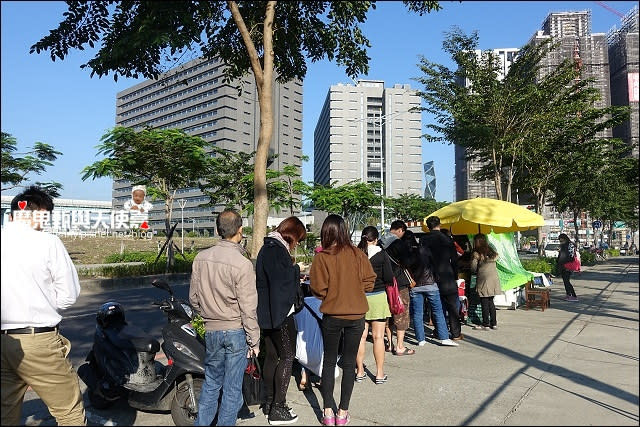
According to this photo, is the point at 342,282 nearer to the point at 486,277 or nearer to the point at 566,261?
the point at 486,277

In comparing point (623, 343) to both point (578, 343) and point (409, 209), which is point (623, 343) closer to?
point (578, 343)

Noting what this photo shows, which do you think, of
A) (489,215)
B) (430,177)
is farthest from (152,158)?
(430,177)

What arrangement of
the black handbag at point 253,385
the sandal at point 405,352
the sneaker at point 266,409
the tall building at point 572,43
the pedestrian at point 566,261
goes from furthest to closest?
1. the pedestrian at point 566,261
2. the tall building at point 572,43
3. the sandal at point 405,352
4. the sneaker at point 266,409
5. the black handbag at point 253,385

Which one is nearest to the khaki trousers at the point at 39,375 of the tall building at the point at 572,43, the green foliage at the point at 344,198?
the tall building at the point at 572,43

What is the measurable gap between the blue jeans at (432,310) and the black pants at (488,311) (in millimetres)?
1604

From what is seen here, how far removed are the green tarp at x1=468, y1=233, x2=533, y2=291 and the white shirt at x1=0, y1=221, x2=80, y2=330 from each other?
7894mm

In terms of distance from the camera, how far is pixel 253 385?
4.19 m

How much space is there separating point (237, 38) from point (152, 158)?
12132mm

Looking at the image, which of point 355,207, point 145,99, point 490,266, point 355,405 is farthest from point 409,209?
point 145,99

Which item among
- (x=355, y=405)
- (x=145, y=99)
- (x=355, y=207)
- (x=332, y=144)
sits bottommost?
(x=355, y=405)

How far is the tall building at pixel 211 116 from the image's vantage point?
352ft

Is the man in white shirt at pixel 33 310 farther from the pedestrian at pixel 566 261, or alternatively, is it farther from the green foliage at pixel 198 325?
the pedestrian at pixel 566 261

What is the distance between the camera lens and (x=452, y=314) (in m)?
7.15

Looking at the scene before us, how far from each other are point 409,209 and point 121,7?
57.2m
